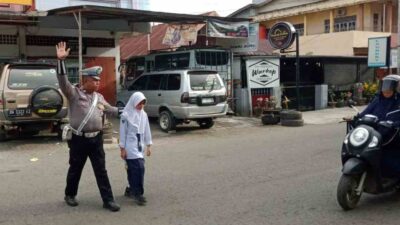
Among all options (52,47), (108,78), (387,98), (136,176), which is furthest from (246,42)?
(136,176)

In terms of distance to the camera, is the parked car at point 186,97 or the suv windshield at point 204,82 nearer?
the parked car at point 186,97

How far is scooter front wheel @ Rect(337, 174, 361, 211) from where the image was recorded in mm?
5895

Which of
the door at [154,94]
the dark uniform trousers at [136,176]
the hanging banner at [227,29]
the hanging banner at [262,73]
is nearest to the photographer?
the dark uniform trousers at [136,176]

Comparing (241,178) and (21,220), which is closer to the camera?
(21,220)

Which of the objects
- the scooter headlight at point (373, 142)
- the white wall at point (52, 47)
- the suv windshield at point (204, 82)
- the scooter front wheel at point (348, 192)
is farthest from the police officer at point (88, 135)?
the white wall at point (52, 47)

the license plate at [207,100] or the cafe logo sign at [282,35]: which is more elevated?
the cafe logo sign at [282,35]

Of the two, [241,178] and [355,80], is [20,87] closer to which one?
[241,178]

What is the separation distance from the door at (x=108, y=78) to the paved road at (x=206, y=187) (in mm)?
7315

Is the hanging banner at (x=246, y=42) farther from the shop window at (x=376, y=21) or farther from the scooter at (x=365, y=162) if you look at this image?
the shop window at (x=376, y=21)

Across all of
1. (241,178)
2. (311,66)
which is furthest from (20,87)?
(311,66)

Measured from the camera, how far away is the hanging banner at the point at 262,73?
62.6 ft

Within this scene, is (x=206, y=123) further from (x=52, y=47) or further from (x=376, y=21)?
(x=376, y=21)

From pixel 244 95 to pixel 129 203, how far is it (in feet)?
42.0

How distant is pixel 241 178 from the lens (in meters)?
8.05
